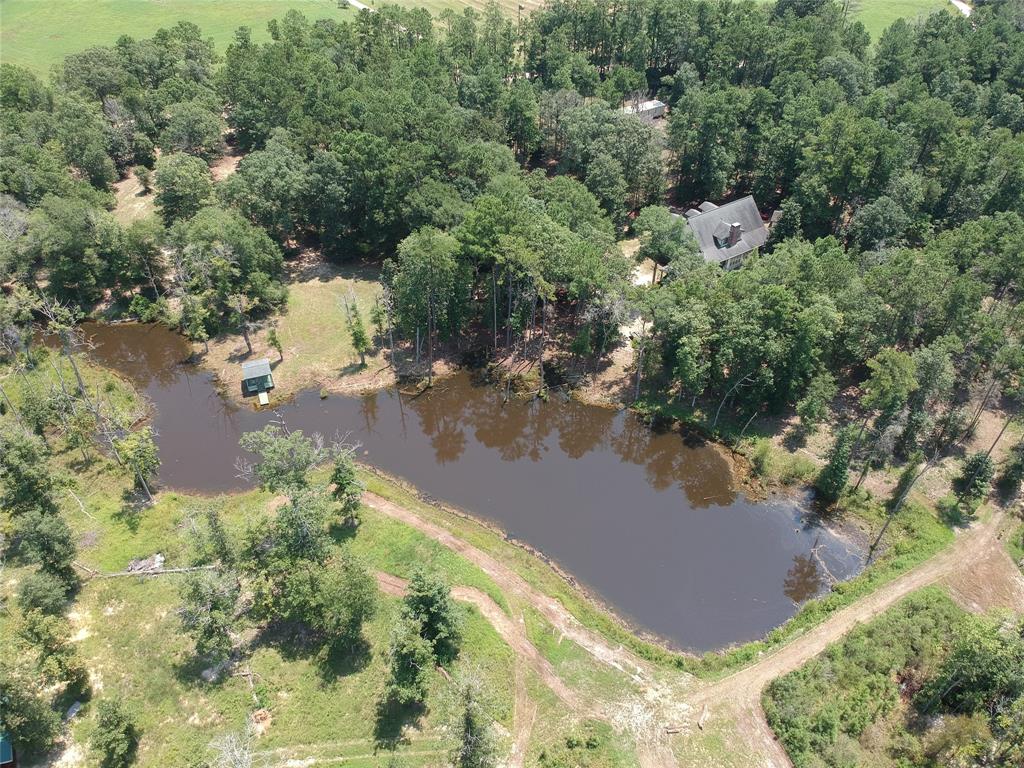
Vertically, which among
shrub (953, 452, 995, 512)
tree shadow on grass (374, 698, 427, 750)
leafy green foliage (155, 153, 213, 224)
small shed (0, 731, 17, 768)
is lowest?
small shed (0, 731, 17, 768)

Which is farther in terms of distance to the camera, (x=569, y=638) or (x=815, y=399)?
(x=815, y=399)

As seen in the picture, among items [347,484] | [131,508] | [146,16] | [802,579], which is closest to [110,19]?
[146,16]

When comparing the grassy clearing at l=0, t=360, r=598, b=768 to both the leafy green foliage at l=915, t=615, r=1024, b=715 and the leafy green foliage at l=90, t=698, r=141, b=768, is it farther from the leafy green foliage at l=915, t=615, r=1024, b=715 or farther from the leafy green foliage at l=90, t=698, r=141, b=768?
the leafy green foliage at l=915, t=615, r=1024, b=715

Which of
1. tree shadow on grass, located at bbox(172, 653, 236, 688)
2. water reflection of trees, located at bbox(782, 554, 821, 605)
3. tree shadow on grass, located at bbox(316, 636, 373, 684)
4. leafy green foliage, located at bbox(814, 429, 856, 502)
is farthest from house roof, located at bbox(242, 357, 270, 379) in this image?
leafy green foliage, located at bbox(814, 429, 856, 502)

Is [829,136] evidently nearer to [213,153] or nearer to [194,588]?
[194,588]

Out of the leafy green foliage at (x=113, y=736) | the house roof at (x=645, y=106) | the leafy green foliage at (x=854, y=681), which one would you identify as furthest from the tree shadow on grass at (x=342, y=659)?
the house roof at (x=645, y=106)

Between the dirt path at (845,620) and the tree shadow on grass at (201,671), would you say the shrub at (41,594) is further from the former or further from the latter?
the dirt path at (845,620)

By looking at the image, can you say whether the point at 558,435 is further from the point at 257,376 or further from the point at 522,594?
the point at 257,376
